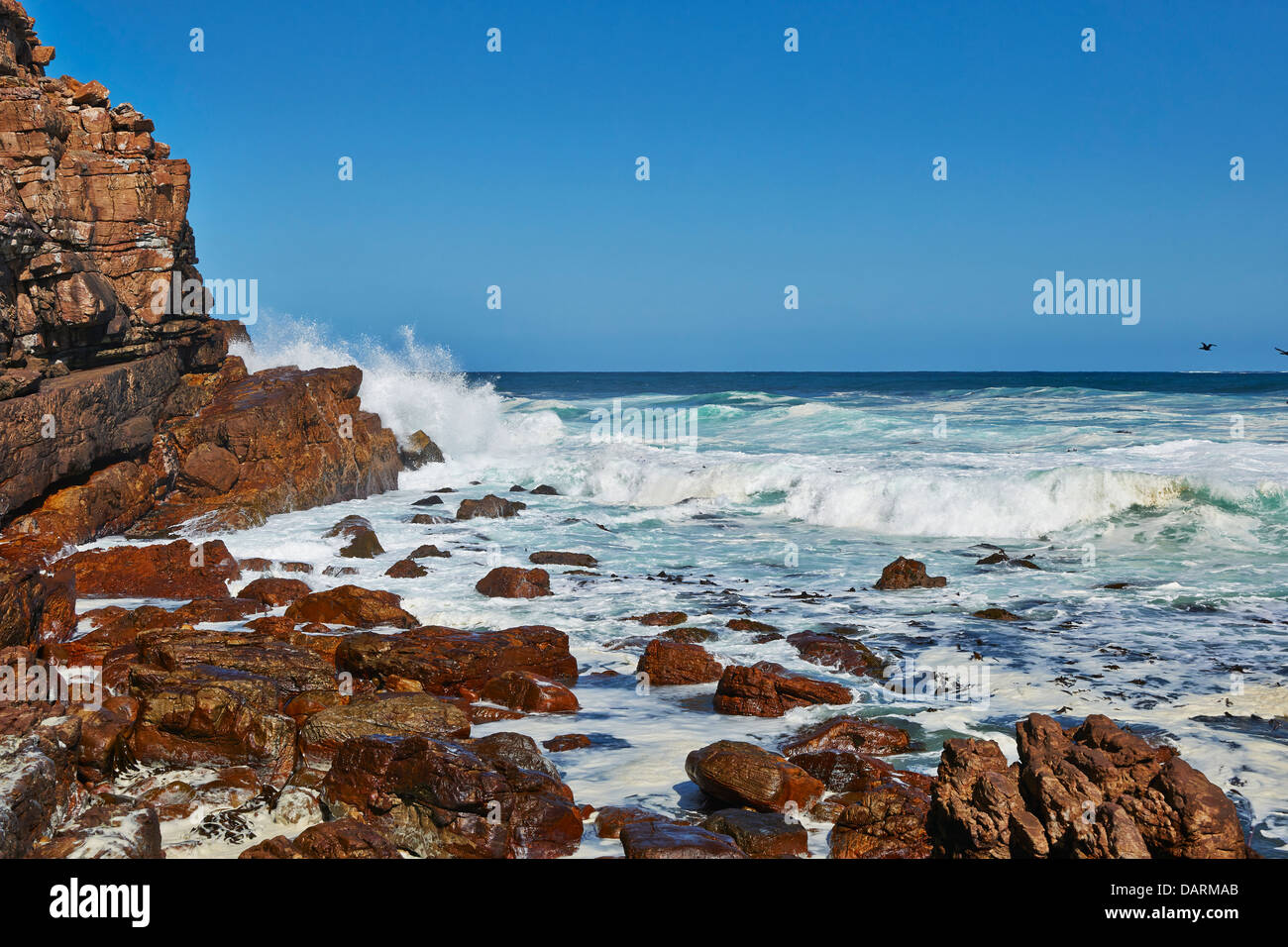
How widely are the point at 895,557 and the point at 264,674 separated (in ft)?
35.3

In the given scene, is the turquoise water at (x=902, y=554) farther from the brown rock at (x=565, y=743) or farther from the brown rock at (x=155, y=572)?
the brown rock at (x=155, y=572)

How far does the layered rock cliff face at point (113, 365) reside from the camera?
13602 mm

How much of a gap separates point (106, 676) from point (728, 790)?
17.9 ft

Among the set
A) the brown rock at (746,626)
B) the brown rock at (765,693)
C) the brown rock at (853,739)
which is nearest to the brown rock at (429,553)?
the brown rock at (746,626)

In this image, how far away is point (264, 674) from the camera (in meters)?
7.65

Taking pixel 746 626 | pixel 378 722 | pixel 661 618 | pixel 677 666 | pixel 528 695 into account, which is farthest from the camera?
pixel 661 618

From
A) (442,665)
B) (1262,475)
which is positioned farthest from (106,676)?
(1262,475)

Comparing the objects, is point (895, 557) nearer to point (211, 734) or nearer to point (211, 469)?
point (211, 734)

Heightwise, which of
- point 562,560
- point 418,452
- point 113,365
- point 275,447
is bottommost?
point 562,560

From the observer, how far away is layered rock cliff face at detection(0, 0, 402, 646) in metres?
13.6

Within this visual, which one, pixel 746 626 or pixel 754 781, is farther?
pixel 746 626

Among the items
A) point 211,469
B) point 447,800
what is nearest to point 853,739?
point 447,800

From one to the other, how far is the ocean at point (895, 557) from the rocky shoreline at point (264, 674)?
0.35m
